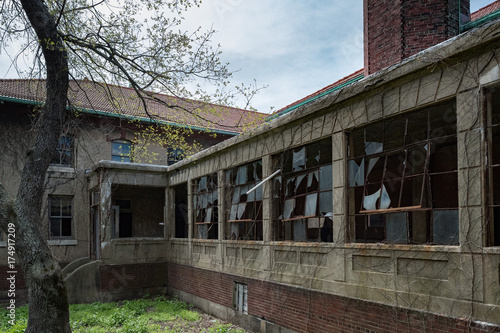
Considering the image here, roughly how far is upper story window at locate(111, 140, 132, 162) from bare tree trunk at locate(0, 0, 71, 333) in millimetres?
10884

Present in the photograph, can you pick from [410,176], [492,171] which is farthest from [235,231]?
[492,171]

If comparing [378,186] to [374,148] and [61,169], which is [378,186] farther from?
[61,169]

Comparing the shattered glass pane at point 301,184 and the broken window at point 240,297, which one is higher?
the shattered glass pane at point 301,184

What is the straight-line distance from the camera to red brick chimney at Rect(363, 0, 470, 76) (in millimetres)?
10859

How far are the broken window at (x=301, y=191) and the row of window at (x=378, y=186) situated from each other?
2cm

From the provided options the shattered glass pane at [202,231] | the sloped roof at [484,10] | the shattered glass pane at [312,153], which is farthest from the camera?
the shattered glass pane at [202,231]

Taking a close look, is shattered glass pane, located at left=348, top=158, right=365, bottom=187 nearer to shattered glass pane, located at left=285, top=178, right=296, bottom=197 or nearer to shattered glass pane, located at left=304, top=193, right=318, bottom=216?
shattered glass pane, located at left=304, top=193, right=318, bottom=216

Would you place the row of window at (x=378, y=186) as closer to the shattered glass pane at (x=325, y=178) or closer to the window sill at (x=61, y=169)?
the shattered glass pane at (x=325, y=178)

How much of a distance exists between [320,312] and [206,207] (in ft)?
22.1

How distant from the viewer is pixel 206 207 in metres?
14.5

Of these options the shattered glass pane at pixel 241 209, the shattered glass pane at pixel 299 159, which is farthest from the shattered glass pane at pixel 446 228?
the shattered glass pane at pixel 241 209

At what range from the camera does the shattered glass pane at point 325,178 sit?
29.2 ft

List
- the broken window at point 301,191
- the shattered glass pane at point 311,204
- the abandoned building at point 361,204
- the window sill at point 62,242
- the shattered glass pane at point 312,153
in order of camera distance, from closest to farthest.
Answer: the abandoned building at point 361,204 → the broken window at point 301,191 → the shattered glass pane at point 311,204 → the shattered glass pane at point 312,153 → the window sill at point 62,242

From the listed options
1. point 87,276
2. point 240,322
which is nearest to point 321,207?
point 240,322
